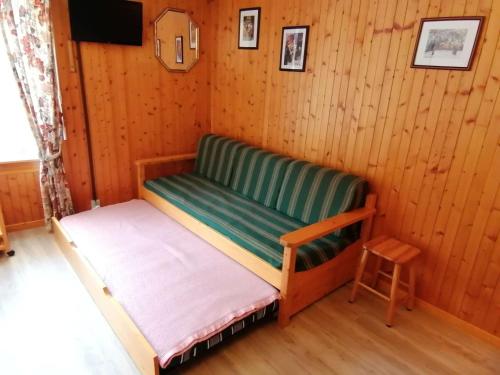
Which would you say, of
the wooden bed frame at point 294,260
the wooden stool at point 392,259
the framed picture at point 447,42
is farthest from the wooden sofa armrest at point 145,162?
the framed picture at point 447,42

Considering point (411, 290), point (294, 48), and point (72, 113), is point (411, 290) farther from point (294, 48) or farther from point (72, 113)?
point (72, 113)

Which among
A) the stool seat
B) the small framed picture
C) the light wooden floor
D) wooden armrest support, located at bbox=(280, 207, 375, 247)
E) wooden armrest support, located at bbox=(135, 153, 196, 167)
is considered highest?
the small framed picture

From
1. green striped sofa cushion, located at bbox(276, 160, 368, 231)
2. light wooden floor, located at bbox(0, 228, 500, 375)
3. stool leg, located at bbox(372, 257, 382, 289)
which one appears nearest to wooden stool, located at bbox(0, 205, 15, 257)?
light wooden floor, located at bbox(0, 228, 500, 375)

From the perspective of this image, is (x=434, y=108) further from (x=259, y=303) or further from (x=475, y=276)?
(x=259, y=303)

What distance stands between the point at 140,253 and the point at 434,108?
86.2 inches

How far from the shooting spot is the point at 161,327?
68.3 inches

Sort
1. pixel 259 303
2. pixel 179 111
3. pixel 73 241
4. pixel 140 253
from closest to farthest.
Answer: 1. pixel 259 303
2. pixel 140 253
3. pixel 73 241
4. pixel 179 111

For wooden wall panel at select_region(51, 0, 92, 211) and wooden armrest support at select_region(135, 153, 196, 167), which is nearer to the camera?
wooden wall panel at select_region(51, 0, 92, 211)

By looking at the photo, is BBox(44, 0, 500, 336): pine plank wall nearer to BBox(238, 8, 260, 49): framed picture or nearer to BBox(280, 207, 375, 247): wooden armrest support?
BBox(238, 8, 260, 49): framed picture

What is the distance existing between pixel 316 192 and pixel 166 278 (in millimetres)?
1245

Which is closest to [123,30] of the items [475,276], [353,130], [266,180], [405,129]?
[266,180]

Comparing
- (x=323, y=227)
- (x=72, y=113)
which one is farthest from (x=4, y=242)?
(x=323, y=227)

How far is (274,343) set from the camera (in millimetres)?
1989

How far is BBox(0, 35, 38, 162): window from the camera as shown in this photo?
275 cm
